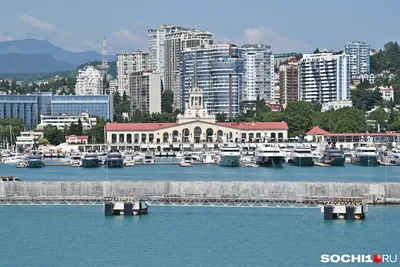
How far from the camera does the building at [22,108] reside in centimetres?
13438

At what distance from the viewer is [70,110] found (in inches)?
5487

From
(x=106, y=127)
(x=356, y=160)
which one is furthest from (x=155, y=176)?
(x=106, y=127)

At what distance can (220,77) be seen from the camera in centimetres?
13238

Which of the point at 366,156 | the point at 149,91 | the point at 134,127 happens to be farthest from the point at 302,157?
the point at 149,91

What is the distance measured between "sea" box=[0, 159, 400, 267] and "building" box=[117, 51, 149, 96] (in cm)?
13302

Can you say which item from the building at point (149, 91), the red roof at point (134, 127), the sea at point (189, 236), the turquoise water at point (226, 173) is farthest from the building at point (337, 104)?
the sea at point (189, 236)

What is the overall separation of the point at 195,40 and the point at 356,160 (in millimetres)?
73413

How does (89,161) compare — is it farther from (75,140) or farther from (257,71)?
(257,71)

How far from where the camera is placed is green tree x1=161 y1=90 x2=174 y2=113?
488ft

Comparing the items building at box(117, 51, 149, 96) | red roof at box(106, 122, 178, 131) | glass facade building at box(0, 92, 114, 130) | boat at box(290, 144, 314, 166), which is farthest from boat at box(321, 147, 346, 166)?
building at box(117, 51, 149, 96)

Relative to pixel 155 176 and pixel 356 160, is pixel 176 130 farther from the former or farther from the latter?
pixel 155 176

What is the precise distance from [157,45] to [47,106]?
1286 inches

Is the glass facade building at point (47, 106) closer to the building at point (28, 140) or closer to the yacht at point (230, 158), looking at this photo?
the building at point (28, 140)

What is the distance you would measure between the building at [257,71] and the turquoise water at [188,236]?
103 metres
